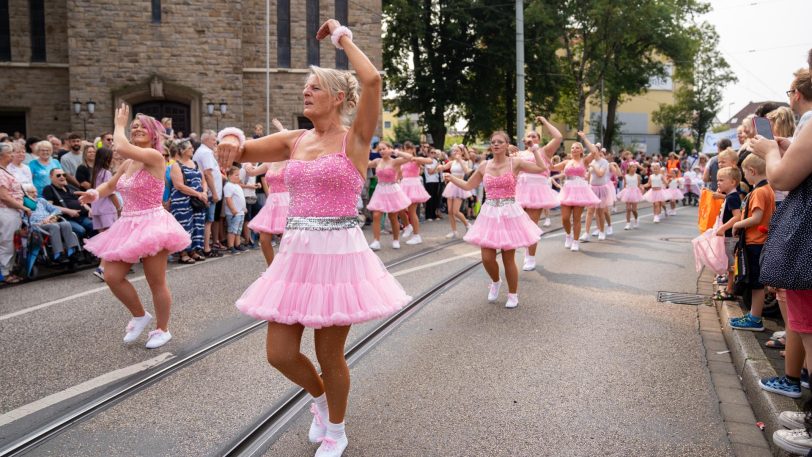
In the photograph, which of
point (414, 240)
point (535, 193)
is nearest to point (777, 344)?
point (535, 193)

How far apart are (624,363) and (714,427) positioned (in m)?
1.34

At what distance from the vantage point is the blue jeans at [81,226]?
11203 millimetres

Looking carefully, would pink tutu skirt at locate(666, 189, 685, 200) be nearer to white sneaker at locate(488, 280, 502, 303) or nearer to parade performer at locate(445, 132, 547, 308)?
parade performer at locate(445, 132, 547, 308)

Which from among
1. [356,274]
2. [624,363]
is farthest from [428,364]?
[356,274]

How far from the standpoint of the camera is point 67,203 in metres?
11.4

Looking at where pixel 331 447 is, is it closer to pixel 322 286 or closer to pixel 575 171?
pixel 322 286

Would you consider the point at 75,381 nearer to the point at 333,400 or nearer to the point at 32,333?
the point at 32,333

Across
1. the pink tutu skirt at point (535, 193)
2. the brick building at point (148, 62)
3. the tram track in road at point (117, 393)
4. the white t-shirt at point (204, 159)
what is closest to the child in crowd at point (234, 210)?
the white t-shirt at point (204, 159)

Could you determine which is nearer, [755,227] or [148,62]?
[755,227]

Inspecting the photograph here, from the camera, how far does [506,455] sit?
388 centimetres

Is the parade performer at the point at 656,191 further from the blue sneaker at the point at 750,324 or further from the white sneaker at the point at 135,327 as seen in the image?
the white sneaker at the point at 135,327

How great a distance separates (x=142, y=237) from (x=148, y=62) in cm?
2536

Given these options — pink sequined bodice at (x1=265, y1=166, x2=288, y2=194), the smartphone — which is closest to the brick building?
pink sequined bodice at (x1=265, y1=166, x2=288, y2=194)

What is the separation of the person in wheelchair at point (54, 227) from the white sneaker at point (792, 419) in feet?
33.0
